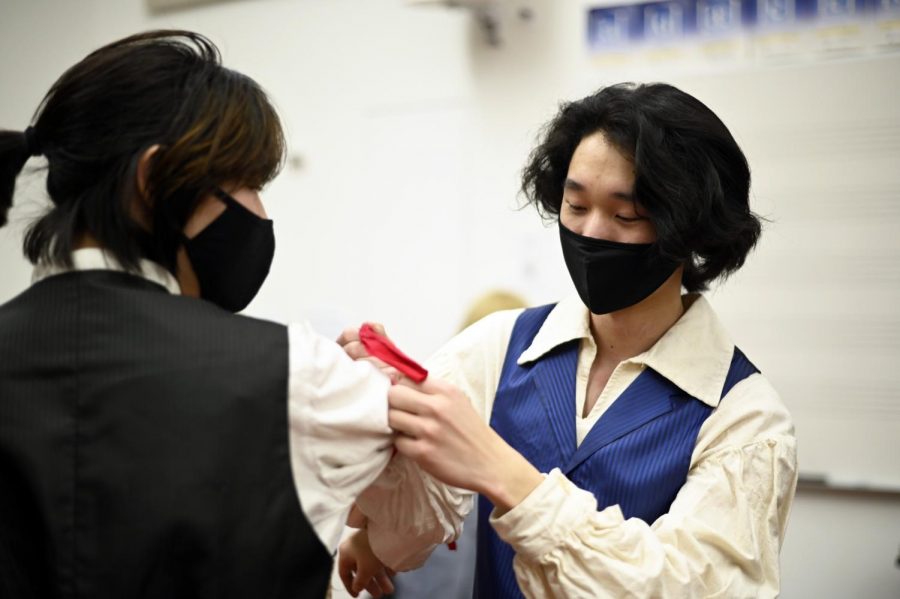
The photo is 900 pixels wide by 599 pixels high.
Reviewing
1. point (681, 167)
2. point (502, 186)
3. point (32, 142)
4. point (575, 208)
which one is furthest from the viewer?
point (502, 186)

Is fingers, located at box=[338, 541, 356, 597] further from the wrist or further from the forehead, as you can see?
the forehead

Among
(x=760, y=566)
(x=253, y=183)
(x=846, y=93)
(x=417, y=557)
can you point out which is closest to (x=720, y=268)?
(x=760, y=566)


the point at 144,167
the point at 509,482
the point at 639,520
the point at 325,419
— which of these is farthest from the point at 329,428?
the point at 639,520

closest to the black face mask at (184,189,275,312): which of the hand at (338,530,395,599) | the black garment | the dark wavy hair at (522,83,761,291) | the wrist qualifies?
the black garment

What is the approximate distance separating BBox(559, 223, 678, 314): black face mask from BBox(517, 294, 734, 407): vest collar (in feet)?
0.31

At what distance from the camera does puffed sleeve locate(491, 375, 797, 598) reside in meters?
1.22

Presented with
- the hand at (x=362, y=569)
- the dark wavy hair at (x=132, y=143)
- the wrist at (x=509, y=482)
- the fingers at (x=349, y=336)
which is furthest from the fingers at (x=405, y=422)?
the hand at (x=362, y=569)

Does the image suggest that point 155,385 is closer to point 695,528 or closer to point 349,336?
point 349,336

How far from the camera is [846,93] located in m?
2.75

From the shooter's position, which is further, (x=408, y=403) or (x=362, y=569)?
(x=362, y=569)

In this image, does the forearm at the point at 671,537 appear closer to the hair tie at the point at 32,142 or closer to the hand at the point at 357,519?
the hand at the point at 357,519

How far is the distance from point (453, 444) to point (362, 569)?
0.50 m

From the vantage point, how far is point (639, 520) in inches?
51.3

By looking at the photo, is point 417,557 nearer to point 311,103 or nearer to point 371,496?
point 371,496
